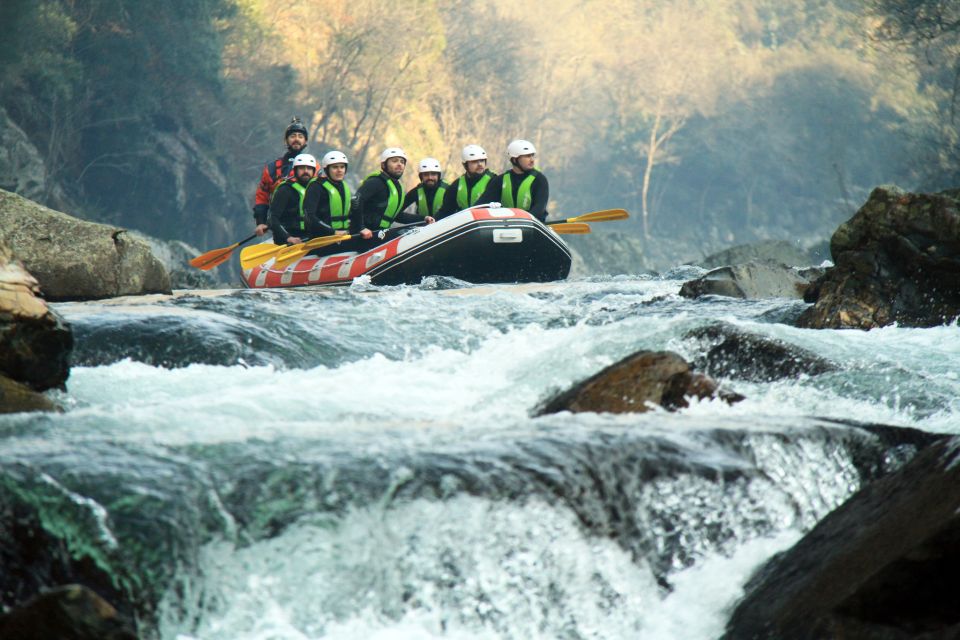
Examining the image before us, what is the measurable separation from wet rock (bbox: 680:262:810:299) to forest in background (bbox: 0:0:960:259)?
1702 cm

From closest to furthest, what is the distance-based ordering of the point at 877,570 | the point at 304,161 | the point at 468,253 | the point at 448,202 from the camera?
the point at 877,570, the point at 468,253, the point at 304,161, the point at 448,202

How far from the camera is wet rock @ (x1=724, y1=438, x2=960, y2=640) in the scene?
9.86 ft

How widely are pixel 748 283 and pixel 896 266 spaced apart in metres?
3.04

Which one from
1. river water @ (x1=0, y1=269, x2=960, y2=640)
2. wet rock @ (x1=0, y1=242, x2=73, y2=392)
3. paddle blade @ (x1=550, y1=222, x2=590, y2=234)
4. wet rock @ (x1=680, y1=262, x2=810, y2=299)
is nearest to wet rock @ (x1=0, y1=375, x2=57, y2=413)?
wet rock @ (x1=0, y1=242, x2=73, y2=392)

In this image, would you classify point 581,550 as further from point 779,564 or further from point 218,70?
point 218,70

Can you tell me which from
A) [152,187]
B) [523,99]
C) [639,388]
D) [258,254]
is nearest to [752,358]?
[639,388]

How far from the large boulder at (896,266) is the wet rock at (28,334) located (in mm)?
5087

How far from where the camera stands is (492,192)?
46.5ft

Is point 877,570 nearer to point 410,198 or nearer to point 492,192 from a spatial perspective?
point 492,192

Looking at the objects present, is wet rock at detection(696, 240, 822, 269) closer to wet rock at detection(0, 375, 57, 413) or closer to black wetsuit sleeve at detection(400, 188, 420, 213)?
black wetsuit sleeve at detection(400, 188, 420, 213)

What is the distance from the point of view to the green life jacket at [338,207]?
1389 centimetres

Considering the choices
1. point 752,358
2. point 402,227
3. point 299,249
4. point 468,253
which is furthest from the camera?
point 402,227

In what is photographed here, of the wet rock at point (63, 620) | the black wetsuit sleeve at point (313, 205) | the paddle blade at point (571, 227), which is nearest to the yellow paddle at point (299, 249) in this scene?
the black wetsuit sleeve at point (313, 205)

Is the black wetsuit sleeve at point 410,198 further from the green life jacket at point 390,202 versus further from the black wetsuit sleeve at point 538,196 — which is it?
the black wetsuit sleeve at point 538,196
